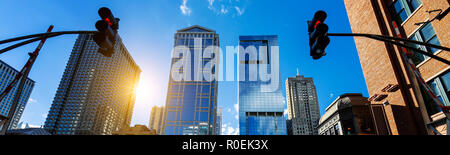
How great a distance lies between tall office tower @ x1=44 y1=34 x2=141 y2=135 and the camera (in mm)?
154750

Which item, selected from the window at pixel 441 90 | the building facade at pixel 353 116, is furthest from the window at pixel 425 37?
the building facade at pixel 353 116

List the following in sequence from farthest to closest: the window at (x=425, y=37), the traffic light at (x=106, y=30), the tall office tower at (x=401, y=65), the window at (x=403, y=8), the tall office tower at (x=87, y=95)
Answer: the tall office tower at (x=87, y=95)
the window at (x=403, y=8)
the window at (x=425, y=37)
the tall office tower at (x=401, y=65)
the traffic light at (x=106, y=30)

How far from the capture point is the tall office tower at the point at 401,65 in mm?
11492

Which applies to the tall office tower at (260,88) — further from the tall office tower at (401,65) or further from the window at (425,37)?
the window at (425,37)

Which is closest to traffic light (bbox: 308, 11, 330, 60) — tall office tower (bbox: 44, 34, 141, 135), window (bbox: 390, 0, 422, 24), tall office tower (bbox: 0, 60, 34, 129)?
window (bbox: 390, 0, 422, 24)

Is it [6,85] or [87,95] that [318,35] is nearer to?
[87,95]

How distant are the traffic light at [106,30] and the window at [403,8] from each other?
1712 centimetres

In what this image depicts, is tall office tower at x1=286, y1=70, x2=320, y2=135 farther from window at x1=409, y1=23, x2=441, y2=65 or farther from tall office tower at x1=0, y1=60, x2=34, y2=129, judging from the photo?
tall office tower at x1=0, y1=60, x2=34, y2=129

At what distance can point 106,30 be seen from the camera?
539cm

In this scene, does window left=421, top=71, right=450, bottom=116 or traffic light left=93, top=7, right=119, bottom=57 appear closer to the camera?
traffic light left=93, top=7, right=119, bottom=57

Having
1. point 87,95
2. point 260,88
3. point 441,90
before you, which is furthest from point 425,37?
point 87,95

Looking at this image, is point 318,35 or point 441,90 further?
point 441,90

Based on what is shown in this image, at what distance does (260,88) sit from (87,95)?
133326mm

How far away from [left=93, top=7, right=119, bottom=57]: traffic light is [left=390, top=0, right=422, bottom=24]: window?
1712cm
